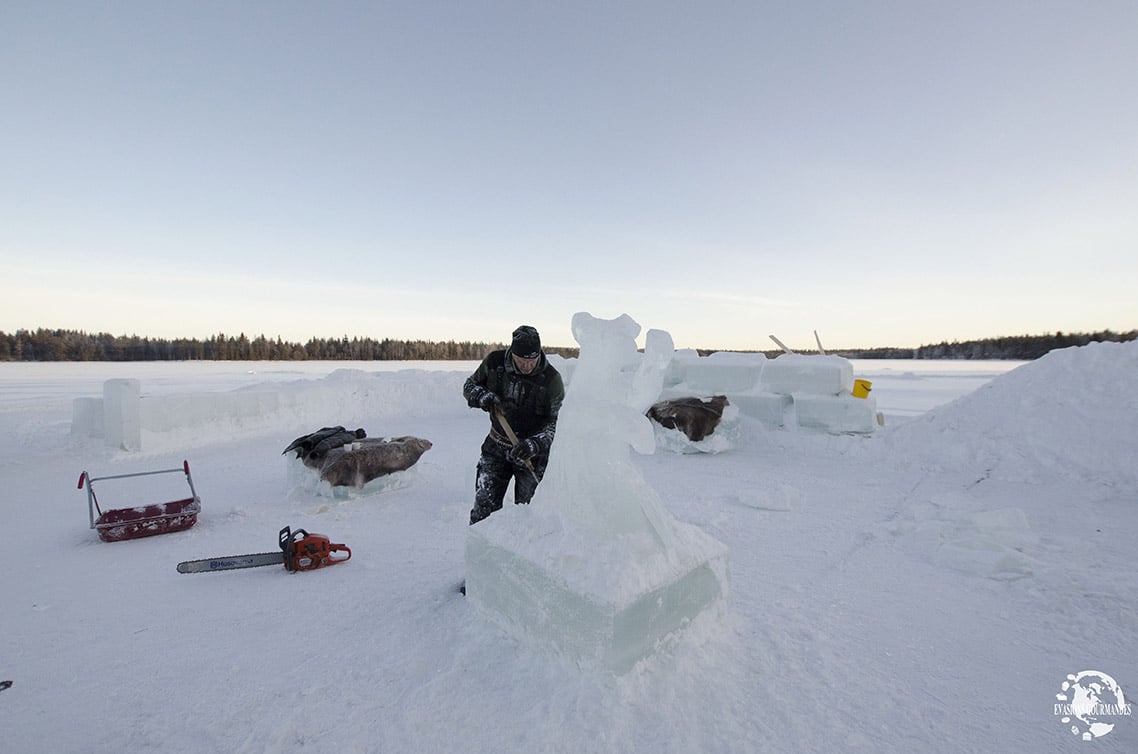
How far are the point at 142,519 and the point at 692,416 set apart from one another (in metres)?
6.38

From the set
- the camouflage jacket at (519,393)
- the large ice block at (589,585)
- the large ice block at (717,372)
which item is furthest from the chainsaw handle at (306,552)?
the large ice block at (717,372)

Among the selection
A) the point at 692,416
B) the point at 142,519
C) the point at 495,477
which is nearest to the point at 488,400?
the point at 495,477

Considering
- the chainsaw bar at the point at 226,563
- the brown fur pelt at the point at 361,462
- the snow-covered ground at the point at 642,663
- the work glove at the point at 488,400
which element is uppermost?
the work glove at the point at 488,400

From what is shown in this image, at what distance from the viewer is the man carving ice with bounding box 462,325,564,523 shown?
335 centimetres

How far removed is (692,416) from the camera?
7.51m

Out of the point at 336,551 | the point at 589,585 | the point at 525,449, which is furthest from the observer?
the point at 336,551

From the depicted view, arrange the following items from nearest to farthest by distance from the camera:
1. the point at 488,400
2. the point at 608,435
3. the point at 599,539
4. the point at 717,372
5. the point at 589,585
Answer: the point at 589,585 → the point at 599,539 → the point at 608,435 → the point at 488,400 → the point at 717,372

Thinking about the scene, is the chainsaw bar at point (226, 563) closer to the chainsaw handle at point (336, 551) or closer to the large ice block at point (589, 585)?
the chainsaw handle at point (336, 551)

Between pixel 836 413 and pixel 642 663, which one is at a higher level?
pixel 836 413

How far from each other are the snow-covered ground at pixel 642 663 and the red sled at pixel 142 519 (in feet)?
0.31

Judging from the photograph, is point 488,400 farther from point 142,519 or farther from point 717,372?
point 717,372

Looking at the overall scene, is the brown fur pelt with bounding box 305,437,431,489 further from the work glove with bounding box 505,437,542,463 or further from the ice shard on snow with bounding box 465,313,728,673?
the ice shard on snow with bounding box 465,313,728,673

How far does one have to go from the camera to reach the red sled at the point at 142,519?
4000mm

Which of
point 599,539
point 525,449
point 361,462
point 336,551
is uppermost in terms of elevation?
point 525,449
